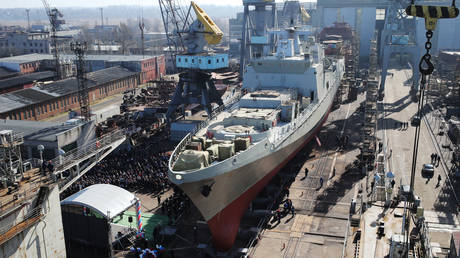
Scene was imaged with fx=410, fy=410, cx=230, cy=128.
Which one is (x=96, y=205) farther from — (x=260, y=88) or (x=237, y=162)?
(x=260, y=88)

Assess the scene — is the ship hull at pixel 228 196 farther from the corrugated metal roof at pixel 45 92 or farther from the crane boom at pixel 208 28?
the corrugated metal roof at pixel 45 92

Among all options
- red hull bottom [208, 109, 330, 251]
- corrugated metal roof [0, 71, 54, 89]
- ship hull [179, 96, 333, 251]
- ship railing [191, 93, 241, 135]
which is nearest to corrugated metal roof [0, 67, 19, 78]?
corrugated metal roof [0, 71, 54, 89]

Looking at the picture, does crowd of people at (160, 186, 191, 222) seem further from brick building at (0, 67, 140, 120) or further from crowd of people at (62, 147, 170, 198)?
brick building at (0, 67, 140, 120)

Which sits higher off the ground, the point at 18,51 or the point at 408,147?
the point at 18,51

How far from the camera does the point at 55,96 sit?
47.0 metres

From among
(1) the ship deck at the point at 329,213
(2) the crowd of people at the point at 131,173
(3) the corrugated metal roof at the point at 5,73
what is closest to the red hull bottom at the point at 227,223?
(1) the ship deck at the point at 329,213

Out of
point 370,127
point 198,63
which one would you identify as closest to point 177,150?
point 198,63

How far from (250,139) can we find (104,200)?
27.4 ft

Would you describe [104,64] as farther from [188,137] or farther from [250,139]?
[250,139]

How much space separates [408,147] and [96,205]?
2694 centimetres

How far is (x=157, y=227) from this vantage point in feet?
72.5

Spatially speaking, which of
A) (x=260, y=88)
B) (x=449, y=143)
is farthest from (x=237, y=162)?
(x=449, y=143)

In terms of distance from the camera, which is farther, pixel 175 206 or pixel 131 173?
pixel 131 173

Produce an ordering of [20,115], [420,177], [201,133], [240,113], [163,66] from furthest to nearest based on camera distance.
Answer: [163,66] → [20,115] → [420,177] → [240,113] → [201,133]
